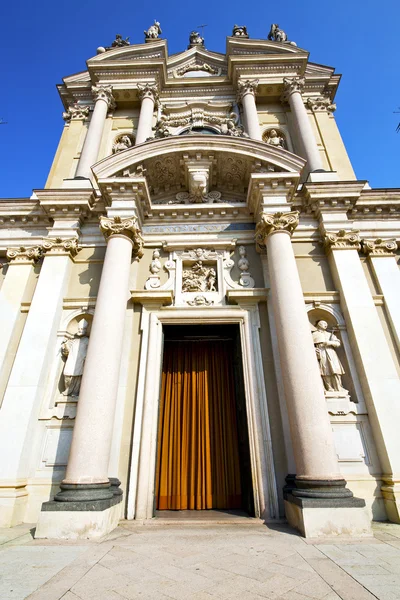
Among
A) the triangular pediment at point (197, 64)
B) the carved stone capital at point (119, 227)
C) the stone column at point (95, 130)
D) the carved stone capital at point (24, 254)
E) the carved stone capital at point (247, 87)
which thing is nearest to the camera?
the carved stone capital at point (119, 227)

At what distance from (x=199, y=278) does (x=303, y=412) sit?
4174 mm

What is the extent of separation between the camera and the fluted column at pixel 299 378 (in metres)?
5.18

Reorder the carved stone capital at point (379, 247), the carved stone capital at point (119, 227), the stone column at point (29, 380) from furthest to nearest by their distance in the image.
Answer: the carved stone capital at point (379, 247), the carved stone capital at point (119, 227), the stone column at point (29, 380)

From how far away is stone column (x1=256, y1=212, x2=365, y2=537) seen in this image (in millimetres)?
4793

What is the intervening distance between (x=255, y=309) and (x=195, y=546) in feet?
16.0

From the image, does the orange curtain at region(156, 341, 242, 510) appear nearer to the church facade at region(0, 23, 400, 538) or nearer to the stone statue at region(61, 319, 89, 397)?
the church facade at region(0, 23, 400, 538)

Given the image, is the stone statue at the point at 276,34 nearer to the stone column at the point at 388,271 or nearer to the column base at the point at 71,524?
the stone column at the point at 388,271

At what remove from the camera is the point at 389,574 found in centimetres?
306

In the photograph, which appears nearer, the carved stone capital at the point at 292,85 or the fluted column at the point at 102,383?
the fluted column at the point at 102,383

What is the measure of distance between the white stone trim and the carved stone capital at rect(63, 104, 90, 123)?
964cm

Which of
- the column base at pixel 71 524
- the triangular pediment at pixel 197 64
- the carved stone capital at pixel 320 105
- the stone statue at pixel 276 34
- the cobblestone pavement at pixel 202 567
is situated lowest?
the cobblestone pavement at pixel 202 567

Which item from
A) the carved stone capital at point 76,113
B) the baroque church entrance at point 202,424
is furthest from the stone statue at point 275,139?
the baroque church entrance at point 202,424

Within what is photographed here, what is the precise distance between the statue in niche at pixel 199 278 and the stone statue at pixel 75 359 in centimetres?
268

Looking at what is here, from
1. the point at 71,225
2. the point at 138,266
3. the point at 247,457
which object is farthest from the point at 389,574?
the point at 71,225
